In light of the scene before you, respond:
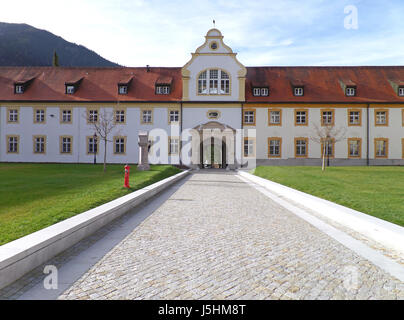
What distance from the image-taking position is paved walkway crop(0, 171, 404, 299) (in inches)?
126

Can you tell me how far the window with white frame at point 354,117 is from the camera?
32688 millimetres

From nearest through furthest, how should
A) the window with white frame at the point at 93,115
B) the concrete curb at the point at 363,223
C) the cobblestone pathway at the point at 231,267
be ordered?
1. the cobblestone pathway at the point at 231,267
2. the concrete curb at the point at 363,223
3. the window with white frame at the point at 93,115

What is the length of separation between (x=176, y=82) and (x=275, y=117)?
12197mm

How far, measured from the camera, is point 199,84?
108 ft

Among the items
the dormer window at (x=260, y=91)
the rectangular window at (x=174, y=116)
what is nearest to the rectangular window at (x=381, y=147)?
the dormer window at (x=260, y=91)

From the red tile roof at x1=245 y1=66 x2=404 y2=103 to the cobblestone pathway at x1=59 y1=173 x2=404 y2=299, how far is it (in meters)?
28.8

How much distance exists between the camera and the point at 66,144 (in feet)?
110

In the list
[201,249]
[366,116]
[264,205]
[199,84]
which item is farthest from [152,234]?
[366,116]

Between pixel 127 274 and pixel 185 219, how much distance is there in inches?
133

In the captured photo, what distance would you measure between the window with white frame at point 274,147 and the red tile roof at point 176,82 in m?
4.40

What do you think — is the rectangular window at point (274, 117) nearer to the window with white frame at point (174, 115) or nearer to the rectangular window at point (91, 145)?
the window with white frame at point (174, 115)

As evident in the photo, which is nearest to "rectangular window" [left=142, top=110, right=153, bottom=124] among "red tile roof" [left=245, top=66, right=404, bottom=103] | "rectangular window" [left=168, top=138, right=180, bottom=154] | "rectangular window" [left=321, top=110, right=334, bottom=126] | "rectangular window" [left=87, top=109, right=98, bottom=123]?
"rectangular window" [left=168, top=138, right=180, bottom=154]

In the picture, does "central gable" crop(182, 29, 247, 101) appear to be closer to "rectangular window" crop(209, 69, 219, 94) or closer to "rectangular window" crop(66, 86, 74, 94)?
"rectangular window" crop(209, 69, 219, 94)

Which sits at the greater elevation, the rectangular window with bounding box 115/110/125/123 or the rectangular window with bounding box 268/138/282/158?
the rectangular window with bounding box 115/110/125/123
